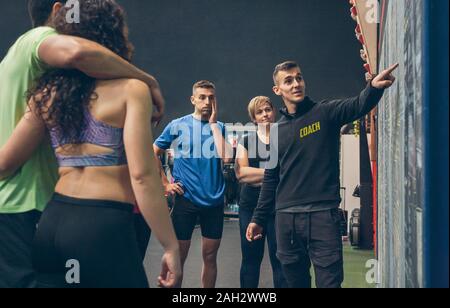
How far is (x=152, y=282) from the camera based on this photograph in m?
5.56

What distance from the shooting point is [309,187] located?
3.45 metres

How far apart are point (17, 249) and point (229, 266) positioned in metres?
4.91

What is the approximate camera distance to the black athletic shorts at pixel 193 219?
15.5ft

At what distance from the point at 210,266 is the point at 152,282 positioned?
93 centimetres

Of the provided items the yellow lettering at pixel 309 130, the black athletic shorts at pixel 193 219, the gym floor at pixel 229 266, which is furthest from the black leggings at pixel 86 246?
the gym floor at pixel 229 266

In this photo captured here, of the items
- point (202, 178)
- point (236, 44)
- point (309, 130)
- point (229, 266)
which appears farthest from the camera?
point (236, 44)

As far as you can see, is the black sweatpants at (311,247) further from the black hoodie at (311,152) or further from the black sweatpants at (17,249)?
the black sweatpants at (17,249)

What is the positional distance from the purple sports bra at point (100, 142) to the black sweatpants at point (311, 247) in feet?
5.39

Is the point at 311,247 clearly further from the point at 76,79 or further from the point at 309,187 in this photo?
the point at 76,79

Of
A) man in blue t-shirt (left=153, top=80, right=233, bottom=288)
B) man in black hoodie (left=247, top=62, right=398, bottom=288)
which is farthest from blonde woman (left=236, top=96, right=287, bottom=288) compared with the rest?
man in black hoodie (left=247, top=62, right=398, bottom=288)

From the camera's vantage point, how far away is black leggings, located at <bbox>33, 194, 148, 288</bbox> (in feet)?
6.15

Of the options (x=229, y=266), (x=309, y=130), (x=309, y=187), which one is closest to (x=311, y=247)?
(x=309, y=187)

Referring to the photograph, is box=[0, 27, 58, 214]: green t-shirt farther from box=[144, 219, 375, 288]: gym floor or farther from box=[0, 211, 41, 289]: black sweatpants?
box=[144, 219, 375, 288]: gym floor

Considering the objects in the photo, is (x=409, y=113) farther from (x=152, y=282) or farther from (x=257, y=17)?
(x=257, y=17)
